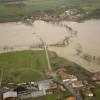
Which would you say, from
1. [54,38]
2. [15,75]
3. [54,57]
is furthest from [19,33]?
[15,75]

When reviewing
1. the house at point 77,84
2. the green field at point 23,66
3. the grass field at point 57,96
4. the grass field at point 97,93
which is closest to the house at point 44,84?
the green field at point 23,66

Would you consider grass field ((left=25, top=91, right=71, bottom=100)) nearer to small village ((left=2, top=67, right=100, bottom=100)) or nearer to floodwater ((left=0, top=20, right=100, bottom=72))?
small village ((left=2, top=67, right=100, bottom=100))

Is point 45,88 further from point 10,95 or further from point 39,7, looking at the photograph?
point 39,7

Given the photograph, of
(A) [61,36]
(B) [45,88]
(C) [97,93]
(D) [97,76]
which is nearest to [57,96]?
(B) [45,88]

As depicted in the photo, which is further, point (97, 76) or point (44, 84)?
point (97, 76)

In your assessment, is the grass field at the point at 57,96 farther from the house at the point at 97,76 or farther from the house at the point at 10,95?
the house at the point at 97,76

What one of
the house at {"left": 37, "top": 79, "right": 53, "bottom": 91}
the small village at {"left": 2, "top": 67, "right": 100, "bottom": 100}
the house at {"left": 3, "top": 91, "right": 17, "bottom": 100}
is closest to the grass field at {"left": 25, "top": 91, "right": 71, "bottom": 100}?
the small village at {"left": 2, "top": 67, "right": 100, "bottom": 100}
